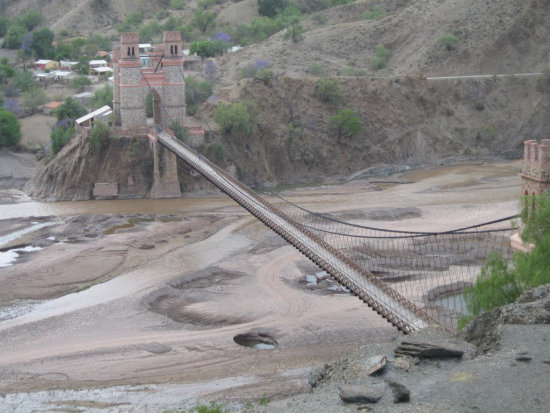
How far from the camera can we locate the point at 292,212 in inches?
1341

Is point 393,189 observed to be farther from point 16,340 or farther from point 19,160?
point 16,340

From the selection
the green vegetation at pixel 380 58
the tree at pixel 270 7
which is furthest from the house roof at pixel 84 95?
the tree at pixel 270 7

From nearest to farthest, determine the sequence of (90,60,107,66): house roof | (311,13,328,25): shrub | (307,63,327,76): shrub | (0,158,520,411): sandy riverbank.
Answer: (0,158,520,411): sandy riverbank → (307,63,327,76): shrub → (90,60,107,66): house roof → (311,13,328,25): shrub

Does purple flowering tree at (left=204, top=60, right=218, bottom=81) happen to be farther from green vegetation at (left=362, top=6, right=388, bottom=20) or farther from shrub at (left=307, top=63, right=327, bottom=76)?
green vegetation at (left=362, top=6, right=388, bottom=20)

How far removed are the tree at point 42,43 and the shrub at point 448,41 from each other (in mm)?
31238

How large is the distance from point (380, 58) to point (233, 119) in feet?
54.8

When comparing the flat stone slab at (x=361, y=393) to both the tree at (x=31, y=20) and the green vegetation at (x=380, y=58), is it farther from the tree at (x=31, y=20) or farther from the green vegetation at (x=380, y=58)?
the tree at (x=31, y=20)

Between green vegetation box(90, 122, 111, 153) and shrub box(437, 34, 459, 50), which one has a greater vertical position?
shrub box(437, 34, 459, 50)

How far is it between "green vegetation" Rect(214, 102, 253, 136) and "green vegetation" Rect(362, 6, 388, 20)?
22997 mm

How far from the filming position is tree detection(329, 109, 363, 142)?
45.1m

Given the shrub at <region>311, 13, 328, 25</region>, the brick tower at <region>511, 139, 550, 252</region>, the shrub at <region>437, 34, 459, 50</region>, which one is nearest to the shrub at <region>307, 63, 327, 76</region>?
the shrub at <region>437, 34, 459, 50</region>

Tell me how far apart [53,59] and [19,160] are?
938 inches

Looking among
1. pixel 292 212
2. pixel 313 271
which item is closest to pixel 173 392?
pixel 313 271

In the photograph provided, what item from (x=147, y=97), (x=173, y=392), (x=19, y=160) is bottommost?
(x=173, y=392)
